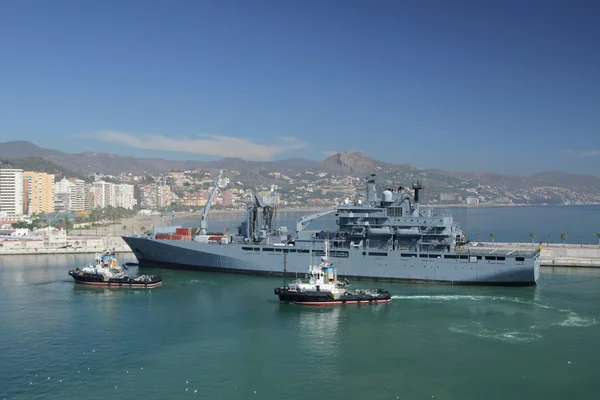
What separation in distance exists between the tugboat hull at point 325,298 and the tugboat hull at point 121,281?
10320mm

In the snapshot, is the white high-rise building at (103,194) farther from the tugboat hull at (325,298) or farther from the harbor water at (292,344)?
the tugboat hull at (325,298)

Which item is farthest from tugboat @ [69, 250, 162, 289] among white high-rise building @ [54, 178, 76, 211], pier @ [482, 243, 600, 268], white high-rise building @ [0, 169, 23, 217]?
white high-rise building @ [54, 178, 76, 211]

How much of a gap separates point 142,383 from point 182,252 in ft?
75.9

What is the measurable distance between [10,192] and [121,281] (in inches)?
3443

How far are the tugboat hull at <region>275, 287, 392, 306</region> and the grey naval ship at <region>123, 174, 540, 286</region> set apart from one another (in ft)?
21.8

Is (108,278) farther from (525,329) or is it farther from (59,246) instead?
(59,246)

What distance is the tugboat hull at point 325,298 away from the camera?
99.6ft

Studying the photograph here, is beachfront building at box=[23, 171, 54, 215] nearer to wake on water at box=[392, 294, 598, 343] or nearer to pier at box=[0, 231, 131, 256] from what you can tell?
pier at box=[0, 231, 131, 256]

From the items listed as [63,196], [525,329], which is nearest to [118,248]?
[525,329]

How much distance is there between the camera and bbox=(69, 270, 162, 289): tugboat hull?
35.6 meters

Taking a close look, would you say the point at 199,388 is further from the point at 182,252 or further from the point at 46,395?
the point at 182,252

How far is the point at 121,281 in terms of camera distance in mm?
35875

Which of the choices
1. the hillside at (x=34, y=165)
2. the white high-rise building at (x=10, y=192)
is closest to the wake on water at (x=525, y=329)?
the white high-rise building at (x=10, y=192)

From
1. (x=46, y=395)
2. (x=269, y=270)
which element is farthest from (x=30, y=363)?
(x=269, y=270)
